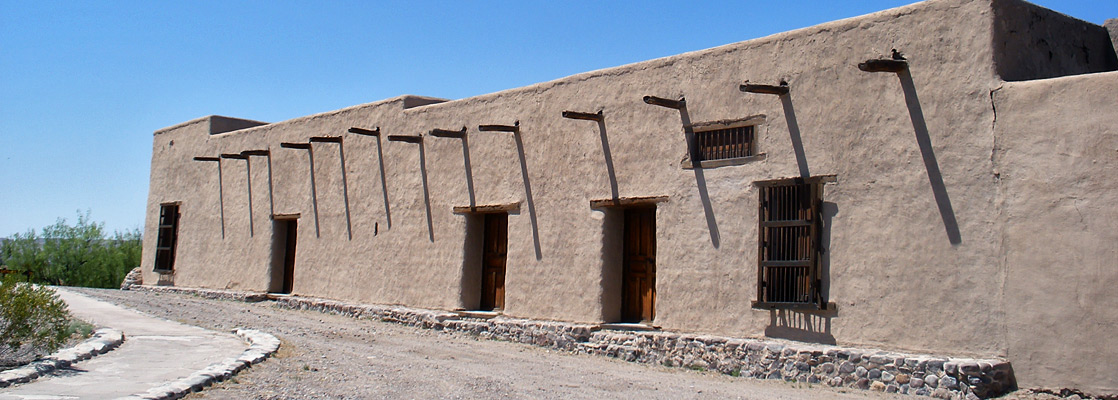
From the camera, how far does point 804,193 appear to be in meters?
9.43

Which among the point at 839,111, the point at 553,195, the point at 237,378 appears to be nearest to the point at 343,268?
the point at 553,195

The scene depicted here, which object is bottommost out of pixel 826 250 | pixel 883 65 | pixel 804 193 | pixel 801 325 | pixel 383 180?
pixel 801 325

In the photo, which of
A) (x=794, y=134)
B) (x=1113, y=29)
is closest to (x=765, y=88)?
(x=794, y=134)

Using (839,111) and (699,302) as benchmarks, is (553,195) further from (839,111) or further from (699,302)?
(839,111)

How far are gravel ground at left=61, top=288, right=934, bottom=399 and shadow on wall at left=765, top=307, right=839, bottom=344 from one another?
0.59 metres

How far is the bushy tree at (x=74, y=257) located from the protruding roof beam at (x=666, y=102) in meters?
22.1

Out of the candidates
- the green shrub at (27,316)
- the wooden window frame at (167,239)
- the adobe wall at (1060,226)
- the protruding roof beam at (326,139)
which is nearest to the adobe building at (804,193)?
the adobe wall at (1060,226)

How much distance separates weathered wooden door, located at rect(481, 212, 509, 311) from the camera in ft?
43.8

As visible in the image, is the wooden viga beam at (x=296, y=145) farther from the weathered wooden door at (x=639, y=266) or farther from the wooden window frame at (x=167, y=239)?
the weathered wooden door at (x=639, y=266)

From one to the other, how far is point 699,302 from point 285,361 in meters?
4.45

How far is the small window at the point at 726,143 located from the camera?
395 inches

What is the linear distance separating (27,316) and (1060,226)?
8.91 m

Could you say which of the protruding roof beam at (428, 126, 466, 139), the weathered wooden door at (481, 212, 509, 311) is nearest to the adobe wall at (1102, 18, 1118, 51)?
the weathered wooden door at (481, 212, 509, 311)

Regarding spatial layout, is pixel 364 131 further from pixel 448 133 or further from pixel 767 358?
pixel 767 358
